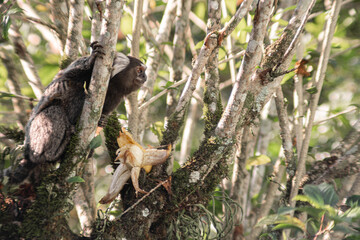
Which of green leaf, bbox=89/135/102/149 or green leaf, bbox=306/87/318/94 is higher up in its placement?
green leaf, bbox=306/87/318/94

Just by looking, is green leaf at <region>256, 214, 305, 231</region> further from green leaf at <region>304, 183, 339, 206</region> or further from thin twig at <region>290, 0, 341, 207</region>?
thin twig at <region>290, 0, 341, 207</region>

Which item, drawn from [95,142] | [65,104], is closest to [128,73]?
[65,104]

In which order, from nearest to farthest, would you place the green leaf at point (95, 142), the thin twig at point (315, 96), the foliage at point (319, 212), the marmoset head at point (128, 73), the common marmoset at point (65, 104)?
the foliage at point (319, 212) < the green leaf at point (95, 142) < the common marmoset at point (65, 104) < the thin twig at point (315, 96) < the marmoset head at point (128, 73)

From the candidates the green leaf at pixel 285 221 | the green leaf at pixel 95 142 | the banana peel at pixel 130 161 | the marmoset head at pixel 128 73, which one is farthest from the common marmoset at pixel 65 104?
the green leaf at pixel 285 221

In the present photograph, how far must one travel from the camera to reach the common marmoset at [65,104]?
281 cm

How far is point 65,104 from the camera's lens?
10.3 ft

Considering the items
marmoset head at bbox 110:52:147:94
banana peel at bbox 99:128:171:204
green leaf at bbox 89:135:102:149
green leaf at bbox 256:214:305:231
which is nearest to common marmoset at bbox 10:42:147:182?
marmoset head at bbox 110:52:147:94

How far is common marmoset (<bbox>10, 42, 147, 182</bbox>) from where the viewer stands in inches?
110

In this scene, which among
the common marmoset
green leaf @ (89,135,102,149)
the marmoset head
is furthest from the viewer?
the marmoset head

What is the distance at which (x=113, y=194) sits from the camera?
2.41 m

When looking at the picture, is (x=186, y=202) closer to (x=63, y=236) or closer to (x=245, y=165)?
(x=63, y=236)

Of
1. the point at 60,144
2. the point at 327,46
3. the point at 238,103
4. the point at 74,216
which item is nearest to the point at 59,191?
the point at 60,144

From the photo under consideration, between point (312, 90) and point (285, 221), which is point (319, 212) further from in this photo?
point (312, 90)

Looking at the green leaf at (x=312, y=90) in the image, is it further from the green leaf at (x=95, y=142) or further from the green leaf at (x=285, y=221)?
the green leaf at (x=95, y=142)
